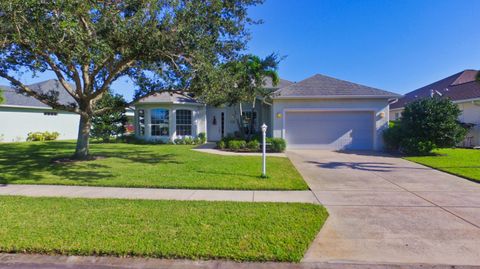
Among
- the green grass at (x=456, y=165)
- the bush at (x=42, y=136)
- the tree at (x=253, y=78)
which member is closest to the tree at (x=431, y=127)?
the green grass at (x=456, y=165)

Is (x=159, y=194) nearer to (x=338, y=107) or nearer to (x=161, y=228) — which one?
(x=161, y=228)

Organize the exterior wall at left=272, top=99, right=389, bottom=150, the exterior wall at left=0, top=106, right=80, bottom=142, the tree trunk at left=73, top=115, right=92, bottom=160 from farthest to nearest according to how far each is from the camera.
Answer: the exterior wall at left=0, top=106, right=80, bottom=142 → the exterior wall at left=272, top=99, right=389, bottom=150 → the tree trunk at left=73, top=115, right=92, bottom=160

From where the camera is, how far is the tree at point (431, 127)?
12727 millimetres

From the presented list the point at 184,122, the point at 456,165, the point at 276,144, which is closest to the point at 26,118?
the point at 184,122

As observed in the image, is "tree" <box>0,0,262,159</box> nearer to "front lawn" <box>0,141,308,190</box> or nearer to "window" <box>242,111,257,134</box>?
"front lawn" <box>0,141,308,190</box>

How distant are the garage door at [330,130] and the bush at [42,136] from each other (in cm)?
2080

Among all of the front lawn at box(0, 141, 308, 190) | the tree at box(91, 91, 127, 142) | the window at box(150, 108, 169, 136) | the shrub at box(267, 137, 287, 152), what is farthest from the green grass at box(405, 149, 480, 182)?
the tree at box(91, 91, 127, 142)

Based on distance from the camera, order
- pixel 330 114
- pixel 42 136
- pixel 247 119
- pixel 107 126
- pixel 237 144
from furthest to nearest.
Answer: pixel 42 136 → pixel 107 126 → pixel 247 119 → pixel 330 114 → pixel 237 144

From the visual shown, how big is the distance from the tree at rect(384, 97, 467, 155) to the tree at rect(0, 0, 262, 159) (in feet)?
30.7

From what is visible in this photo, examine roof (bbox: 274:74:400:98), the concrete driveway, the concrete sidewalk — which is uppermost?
roof (bbox: 274:74:400:98)

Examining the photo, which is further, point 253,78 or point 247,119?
point 247,119

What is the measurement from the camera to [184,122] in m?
20.4

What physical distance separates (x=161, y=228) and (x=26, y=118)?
2482cm

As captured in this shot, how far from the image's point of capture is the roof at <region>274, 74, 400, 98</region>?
1510 centimetres
